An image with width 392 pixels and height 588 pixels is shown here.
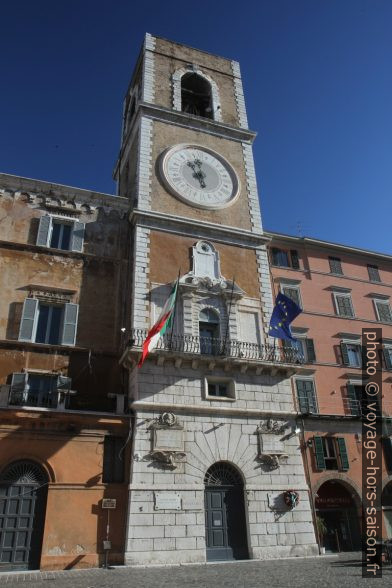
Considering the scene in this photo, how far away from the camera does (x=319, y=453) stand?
22.2m

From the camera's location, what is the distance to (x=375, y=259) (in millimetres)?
30766

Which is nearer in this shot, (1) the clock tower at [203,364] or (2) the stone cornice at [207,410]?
(1) the clock tower at [203,364]

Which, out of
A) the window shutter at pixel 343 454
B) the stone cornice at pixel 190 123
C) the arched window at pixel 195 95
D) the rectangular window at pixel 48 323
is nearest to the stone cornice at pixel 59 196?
the rectangular window at pixel 48 323

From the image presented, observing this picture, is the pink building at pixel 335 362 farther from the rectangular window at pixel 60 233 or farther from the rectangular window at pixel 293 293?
the rectangular window at pixel 60 233

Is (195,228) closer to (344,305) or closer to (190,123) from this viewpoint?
(190,123)

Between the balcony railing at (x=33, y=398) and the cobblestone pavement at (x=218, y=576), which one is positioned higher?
the balcony railing at (x=33, y=398)

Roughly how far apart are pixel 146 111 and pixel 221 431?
16730mm

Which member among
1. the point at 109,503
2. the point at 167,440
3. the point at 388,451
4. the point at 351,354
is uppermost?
the point at 351,354

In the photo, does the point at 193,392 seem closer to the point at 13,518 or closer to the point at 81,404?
the point at 81,404

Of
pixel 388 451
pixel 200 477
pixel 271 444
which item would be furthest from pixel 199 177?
pixel 388 451

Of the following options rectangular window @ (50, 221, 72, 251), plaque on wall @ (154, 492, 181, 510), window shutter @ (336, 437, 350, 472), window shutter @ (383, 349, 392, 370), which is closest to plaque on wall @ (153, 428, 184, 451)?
plaque on wall @ (154, 492, 181, 510)

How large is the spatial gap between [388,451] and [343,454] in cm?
288

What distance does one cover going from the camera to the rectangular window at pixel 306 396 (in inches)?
927

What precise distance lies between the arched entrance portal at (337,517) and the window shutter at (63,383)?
12.6m
